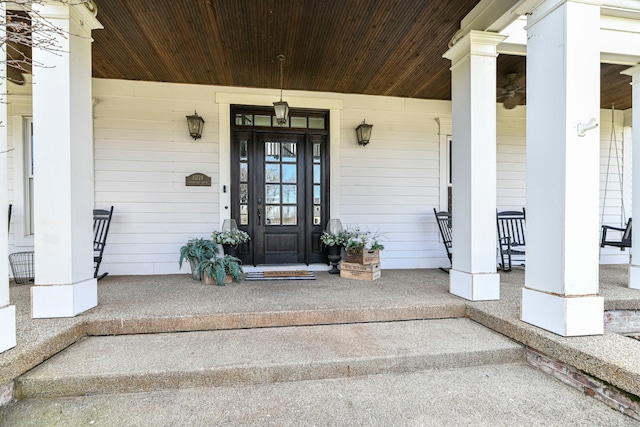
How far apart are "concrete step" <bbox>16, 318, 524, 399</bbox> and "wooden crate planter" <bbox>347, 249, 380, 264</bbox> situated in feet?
4.50

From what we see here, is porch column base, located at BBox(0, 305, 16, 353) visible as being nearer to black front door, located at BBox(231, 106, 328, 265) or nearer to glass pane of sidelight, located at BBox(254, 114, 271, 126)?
black front door, located at BBox(231, 106, 328, 265)

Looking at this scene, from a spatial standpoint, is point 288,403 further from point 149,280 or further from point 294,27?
point 294,27

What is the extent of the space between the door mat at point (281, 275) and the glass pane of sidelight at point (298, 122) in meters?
2.02

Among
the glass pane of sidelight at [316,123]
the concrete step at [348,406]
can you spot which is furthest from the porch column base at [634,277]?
the glass pane of sidelight at [316,123]

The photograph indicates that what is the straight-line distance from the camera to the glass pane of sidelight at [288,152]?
4.43 metres

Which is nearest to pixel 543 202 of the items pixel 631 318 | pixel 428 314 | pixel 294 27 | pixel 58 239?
pixel 428 314

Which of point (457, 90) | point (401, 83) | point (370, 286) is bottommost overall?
point (370, 286)

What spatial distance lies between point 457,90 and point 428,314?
206cm

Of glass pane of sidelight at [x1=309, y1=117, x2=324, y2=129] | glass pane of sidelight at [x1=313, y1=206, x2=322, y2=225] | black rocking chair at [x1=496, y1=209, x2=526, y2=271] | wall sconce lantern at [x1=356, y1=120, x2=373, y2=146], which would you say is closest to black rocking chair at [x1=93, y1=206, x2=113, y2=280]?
glass pane of sidelight at [x1=313, y1=206, x2=322, y2=225]

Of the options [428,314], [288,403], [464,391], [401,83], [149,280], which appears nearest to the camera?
[288,403]

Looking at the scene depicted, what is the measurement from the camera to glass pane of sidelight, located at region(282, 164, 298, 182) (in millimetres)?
4434

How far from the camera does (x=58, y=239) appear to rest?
2.36 metres

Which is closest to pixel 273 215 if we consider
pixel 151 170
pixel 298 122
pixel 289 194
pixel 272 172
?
pixel 289 194

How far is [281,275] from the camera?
12.7ft
